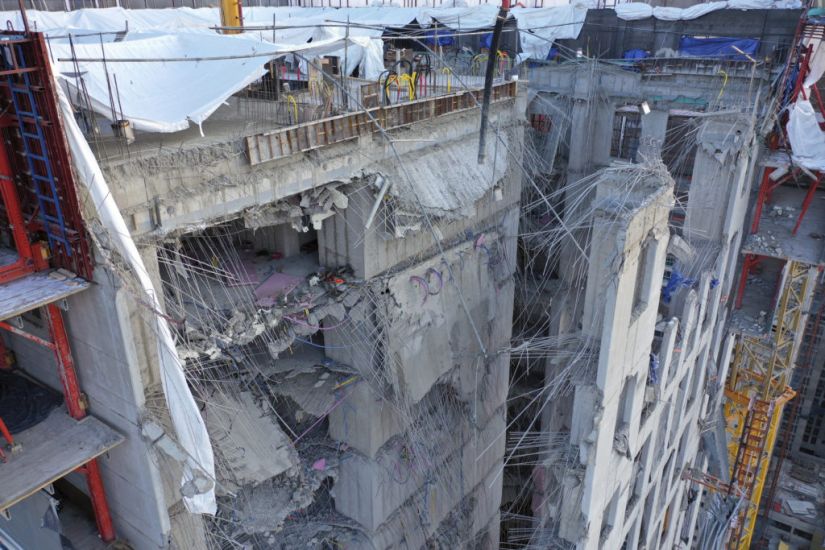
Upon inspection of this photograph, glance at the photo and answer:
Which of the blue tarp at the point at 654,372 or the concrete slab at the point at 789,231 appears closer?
the blue tarp at the point at 654,372

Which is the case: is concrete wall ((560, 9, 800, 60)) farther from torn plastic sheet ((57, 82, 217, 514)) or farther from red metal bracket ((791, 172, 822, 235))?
torn plastic sheet ((57, 82, 217, 514))

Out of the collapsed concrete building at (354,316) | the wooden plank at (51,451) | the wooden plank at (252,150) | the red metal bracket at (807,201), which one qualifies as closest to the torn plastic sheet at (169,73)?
the collapsed concrete building at (354,316)

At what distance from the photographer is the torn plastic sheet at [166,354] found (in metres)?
7.12

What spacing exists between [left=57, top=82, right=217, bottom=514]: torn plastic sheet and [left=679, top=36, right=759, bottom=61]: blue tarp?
2196cm

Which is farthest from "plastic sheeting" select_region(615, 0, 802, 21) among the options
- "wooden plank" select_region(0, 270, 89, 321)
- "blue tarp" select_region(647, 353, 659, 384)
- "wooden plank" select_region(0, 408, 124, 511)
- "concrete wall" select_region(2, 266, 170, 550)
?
"wooden plank" select_region(0, 408, 124, 511)

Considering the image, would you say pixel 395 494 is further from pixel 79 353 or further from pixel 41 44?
pixel 41 44

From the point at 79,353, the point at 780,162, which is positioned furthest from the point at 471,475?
the point at 780,162

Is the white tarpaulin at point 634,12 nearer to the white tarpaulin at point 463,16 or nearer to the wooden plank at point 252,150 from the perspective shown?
the white tarpaulin at point 463,16

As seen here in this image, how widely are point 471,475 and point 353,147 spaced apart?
31.0 ft

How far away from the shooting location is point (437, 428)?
14469 millimetres

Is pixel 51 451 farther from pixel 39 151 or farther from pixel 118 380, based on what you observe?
pixel 39 151

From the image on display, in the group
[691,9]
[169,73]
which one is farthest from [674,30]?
[169,73]

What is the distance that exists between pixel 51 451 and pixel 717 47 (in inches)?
973

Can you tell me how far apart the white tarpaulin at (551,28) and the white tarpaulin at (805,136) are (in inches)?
436
